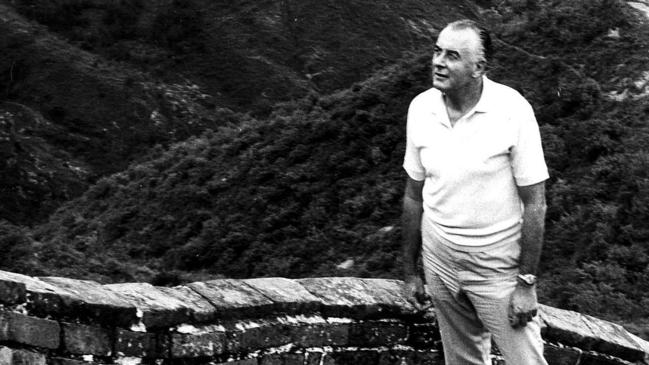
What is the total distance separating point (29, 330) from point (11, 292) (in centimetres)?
17

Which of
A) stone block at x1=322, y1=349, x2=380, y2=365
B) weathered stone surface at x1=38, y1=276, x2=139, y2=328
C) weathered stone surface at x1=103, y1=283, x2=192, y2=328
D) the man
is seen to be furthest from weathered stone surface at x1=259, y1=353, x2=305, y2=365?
the man

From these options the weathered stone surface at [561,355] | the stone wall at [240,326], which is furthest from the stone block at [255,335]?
the weathered stone surface at [561,355]

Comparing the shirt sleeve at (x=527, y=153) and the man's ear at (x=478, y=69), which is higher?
the man's ear at (x=478, y=69)

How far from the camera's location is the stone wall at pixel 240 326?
4891 mm

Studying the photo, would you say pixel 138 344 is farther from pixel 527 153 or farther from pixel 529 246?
pixel 527 153

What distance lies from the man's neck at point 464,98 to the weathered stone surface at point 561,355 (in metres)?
1.43

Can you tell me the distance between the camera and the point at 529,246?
486cm

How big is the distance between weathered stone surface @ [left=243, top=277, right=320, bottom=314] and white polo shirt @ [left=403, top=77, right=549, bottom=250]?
0.87m

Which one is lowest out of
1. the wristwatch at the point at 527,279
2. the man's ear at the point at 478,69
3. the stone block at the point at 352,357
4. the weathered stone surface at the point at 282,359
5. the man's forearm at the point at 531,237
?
the stone block at the point at 352,357

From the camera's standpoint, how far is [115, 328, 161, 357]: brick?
5091 mm

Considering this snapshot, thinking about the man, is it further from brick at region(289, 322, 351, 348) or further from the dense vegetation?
the dense vegetation

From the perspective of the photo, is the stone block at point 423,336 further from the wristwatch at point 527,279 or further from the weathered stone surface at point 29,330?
the weathered stone surface at point 29,330

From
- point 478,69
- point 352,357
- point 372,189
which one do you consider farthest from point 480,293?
point 372,189

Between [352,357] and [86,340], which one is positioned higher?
[86,340]
